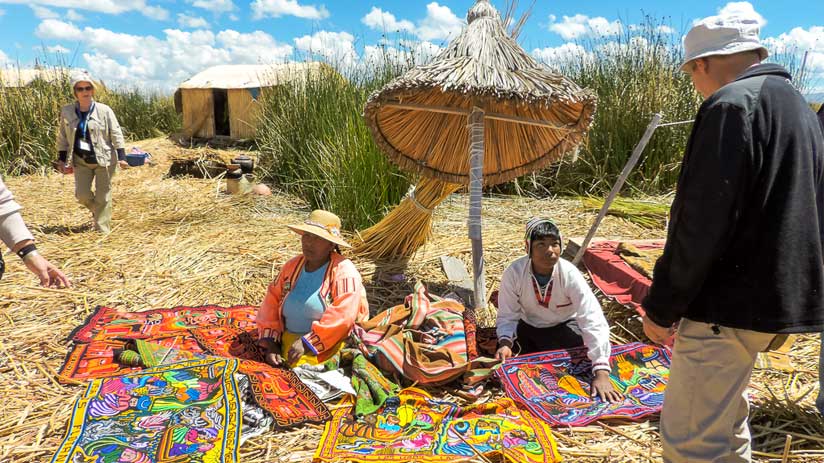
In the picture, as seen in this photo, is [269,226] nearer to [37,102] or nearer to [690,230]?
[690,230]

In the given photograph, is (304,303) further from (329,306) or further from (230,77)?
(230,77)

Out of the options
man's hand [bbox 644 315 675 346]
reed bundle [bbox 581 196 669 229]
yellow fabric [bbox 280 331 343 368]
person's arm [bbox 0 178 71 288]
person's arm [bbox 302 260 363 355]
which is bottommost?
yellow fabric [bbox 280 331 343 368]

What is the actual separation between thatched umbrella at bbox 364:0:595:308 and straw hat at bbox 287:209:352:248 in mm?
698

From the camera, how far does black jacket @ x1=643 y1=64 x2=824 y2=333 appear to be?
→ 1.32m

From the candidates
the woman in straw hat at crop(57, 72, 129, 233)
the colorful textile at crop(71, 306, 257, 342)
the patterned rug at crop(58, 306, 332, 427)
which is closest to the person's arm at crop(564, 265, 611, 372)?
the patterned rug at crop(58, 306, 332, 427)

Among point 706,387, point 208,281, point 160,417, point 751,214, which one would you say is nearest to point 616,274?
point 706,387

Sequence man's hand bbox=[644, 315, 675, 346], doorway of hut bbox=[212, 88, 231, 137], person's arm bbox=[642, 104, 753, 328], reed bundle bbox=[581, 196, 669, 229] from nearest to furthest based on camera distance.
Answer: person's arm bbox=[642, 104, 753, 328] → man's hand bbox=[644, 315, 675, 346] → reed bundle bbox=[581, 196, 669, 229] → doorway of hut bbox=[212, 88, 231, 137]

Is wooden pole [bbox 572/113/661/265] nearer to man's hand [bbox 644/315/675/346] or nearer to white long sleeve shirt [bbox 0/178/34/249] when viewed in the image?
man's hand [bbox 644/315/675/346]

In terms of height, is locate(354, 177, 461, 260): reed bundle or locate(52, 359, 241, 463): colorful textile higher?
locate(354, 177, 461, 260): reed bundle

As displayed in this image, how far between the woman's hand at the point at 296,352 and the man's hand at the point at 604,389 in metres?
1.41

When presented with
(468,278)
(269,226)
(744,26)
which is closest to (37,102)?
(269,226)

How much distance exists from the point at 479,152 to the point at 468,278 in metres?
1.11

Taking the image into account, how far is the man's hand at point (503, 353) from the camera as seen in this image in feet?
8.94

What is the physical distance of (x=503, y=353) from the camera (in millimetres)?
2734
